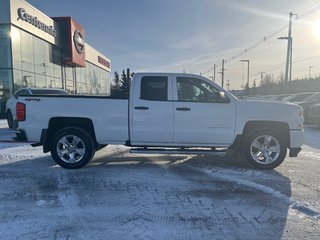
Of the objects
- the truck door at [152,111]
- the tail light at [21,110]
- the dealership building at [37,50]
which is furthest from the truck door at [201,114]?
the dealership building at [37,50]

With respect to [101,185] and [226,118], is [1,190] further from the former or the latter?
[226,118]

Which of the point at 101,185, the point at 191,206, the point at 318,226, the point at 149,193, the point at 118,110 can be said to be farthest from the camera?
the point at 118,110

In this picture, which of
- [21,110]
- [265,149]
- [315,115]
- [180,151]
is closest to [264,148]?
[265,149]

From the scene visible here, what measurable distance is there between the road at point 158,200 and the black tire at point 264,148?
24cm

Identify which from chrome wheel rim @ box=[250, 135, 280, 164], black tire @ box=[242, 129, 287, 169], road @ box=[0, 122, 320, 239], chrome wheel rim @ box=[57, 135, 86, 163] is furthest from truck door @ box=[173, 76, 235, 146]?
chrome wheel rim @ box=[57, 135, 86, 163]

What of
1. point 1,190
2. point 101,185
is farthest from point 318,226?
point 1,190

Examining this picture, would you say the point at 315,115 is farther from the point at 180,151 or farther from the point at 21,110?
the point at 21,110

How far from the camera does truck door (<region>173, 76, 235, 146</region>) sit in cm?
624

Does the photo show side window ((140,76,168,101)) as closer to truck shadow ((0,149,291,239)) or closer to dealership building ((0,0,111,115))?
truck shadow ((0,149,291,239))

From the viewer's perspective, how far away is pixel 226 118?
627 centimetres

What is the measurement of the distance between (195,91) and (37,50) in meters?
22.2

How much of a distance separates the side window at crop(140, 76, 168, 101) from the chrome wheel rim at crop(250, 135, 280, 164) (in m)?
2.19

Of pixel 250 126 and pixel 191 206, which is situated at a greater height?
pixel 250 126

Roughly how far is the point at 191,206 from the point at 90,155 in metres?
2.85
